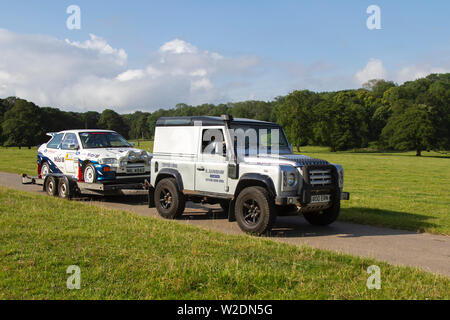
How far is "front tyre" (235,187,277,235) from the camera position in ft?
26.7

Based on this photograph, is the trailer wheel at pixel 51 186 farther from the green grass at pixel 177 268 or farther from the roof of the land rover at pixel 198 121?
the green grass at pixel 177 268

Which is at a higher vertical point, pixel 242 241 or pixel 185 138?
pixel 185 138

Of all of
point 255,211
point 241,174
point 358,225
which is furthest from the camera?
point 358,225

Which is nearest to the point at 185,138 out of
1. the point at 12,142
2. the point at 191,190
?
the point at 191,190

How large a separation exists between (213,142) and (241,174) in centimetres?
114

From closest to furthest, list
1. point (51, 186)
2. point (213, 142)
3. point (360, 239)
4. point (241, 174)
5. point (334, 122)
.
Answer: point (360, 239) < point (241, 174) < point (213, 142) < point (51, 186) < point (334, 122)

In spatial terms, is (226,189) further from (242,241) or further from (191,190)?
(242,241)

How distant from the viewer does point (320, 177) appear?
28.5ft

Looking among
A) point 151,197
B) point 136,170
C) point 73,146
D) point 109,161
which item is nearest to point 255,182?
point 151,197

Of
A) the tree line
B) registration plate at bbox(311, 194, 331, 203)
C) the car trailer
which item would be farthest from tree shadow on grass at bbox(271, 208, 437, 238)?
the tree line

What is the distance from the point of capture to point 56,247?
6.73m

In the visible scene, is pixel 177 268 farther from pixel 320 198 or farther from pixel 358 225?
pixel 358 225

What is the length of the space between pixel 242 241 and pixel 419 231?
13.8 feet

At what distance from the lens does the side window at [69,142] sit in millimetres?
13539
